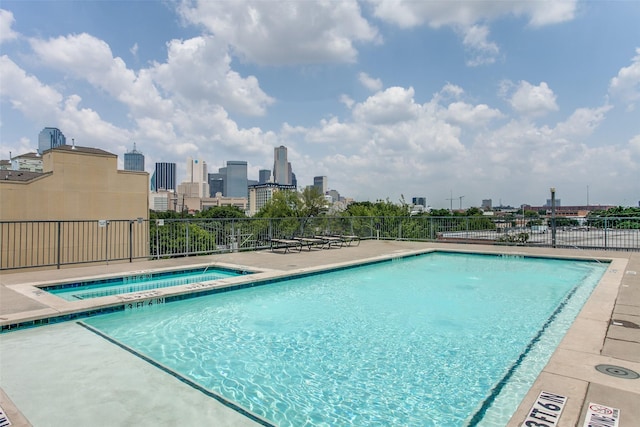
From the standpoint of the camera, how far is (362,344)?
4141 mm

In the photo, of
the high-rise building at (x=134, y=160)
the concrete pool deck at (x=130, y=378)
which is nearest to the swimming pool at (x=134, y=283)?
the concrete pool deck at (x=130, y=378)

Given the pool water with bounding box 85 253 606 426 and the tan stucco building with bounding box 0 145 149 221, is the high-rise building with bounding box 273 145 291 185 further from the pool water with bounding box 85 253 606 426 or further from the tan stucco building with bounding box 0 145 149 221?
the pool water with bounding box 85 253 606 426

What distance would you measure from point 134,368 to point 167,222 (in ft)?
23.3

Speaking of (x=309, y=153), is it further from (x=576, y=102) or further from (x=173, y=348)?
(x=173, y=348)

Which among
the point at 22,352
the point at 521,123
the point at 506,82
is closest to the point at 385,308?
the point at 22,352

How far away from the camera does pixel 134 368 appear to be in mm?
3166

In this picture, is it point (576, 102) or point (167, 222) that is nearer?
point (167, 222)

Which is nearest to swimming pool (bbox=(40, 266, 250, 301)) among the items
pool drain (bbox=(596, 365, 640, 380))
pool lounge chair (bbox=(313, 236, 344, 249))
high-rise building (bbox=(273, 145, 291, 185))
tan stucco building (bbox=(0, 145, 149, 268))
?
pool lounge chair (bbox=(313, 236, 344, 249))

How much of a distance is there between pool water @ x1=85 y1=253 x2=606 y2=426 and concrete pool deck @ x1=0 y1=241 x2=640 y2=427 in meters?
0.32

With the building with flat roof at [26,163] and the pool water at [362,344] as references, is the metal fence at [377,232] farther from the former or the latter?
the building with flat roof at [26,163]

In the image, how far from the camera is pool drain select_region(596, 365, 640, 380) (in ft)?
8.79

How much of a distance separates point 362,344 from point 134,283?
208 inches

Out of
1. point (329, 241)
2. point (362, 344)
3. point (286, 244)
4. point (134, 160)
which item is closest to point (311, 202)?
point (329, 241)

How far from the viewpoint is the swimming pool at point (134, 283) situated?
21.1 feet
